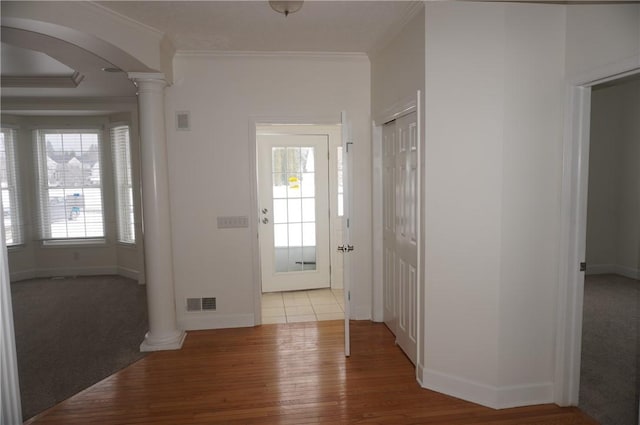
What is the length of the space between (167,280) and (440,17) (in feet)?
10.2

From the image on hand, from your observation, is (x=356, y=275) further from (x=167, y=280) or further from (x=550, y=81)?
(x=550, y=81)

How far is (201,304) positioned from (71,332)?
1168 millimetres

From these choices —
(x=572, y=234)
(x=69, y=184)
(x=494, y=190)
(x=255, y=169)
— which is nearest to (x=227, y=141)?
(x=255, y=169)

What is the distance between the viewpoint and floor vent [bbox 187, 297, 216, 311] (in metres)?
4.17

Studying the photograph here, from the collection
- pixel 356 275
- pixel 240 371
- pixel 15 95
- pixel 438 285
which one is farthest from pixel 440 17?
pixel 15 95

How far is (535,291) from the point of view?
2705 mm

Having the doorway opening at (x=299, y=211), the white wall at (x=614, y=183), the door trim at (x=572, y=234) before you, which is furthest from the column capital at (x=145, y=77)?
the white wall at (x=614, y=183)

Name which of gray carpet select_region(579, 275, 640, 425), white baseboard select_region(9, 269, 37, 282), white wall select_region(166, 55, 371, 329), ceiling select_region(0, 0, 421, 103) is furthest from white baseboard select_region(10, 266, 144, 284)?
gray carpet select_region(579, 275, 640, 425)

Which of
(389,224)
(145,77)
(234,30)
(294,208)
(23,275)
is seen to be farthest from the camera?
(294,208)

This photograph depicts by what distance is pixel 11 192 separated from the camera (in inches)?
160

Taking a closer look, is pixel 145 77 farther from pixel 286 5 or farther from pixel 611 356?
pixel 611 356

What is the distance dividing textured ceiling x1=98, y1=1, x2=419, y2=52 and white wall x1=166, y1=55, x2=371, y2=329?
0.22m

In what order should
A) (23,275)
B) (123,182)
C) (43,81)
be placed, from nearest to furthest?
(23,275), (43,81), (123,182)

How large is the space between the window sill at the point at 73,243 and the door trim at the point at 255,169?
72.9 inches
